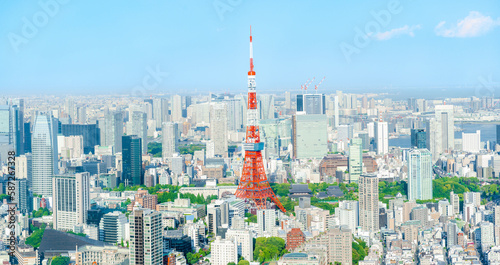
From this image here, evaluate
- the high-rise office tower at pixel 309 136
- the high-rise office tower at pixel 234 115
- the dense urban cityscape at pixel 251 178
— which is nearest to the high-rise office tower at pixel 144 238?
the dense urban cityscape at pixel 251 178

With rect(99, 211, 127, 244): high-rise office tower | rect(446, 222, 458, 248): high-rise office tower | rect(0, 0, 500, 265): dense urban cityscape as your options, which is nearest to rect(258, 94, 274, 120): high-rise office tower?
rect(0, 0, 500, 265): dense urban cityscape

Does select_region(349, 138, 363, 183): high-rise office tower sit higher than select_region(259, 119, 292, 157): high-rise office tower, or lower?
lower

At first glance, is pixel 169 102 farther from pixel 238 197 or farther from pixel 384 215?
pixel 384 215

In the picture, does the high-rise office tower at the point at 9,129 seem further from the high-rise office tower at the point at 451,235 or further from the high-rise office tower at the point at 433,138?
the high-rise office tower at the point at 433,138

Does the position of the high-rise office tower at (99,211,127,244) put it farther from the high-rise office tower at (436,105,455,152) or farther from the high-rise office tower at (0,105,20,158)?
the high-rise office tower at (436,105,455,152)

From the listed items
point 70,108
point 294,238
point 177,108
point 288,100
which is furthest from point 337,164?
point 294,238

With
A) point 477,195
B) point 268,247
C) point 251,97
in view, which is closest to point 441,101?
point 477,195
